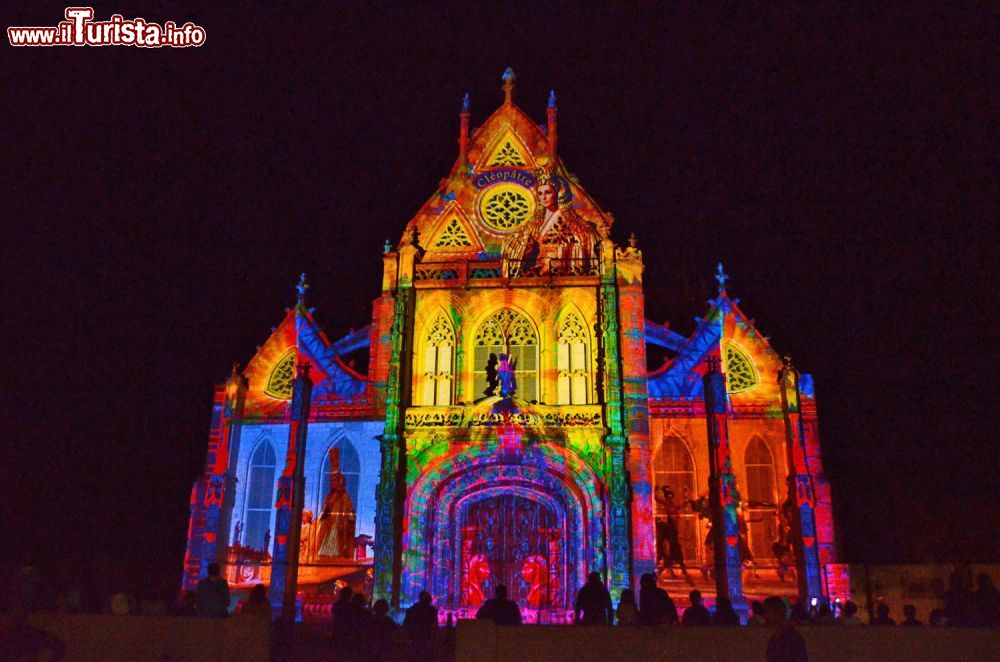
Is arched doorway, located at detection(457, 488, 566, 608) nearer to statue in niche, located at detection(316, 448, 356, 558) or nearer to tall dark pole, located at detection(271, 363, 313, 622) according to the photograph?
statue in niche, located at detection(316, 448, 356, 558)

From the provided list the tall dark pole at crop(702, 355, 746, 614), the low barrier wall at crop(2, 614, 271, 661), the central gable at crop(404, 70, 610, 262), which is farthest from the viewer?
the central gable at crop(404, 70, 610, 262)

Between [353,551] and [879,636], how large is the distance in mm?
18075

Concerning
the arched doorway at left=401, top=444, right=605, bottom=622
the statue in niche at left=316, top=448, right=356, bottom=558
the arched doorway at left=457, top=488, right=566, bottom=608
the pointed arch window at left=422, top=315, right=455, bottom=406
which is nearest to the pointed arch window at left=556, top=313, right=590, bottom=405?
the arched doorway at left=401, top=444, right=605, bottom=622

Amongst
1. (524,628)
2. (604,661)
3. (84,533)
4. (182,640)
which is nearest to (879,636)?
(604,661)

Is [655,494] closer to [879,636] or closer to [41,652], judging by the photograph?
[879,636]

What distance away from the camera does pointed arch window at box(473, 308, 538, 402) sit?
25547mm

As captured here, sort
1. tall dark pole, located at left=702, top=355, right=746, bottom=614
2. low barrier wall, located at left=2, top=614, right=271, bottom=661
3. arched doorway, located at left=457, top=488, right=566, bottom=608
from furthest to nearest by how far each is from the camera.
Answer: arched doorway, located at left=457, top=488, right=566, bottom=608 → tall dark pole, located at left=702, top=355, right=746, bottom=614 → low barrier wall, located at left=2, top=614, right=271, bottom=661

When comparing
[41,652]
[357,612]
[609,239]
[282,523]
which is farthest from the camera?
[609,239]

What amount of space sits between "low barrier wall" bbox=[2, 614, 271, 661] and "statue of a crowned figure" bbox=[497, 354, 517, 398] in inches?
564

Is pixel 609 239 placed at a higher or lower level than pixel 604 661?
higher

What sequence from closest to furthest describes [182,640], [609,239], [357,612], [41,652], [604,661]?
[41,652] < [604,661] < [182,640] < [357,612] < [609,239]

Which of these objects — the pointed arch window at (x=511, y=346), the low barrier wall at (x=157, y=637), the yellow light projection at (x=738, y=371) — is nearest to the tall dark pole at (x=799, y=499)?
the yellow light projection at (x=738, y=371)

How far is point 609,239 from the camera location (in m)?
26.5

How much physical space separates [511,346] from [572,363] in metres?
2.04
